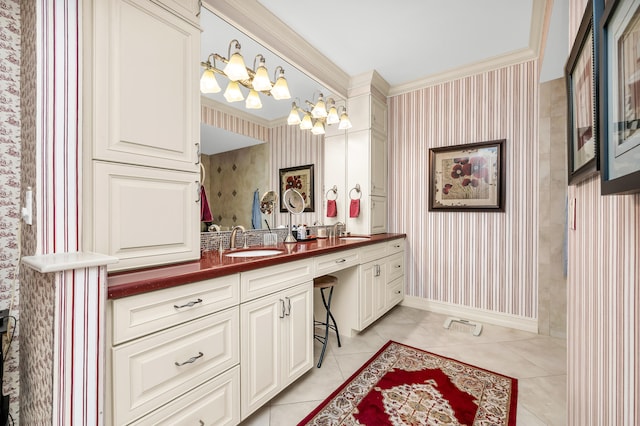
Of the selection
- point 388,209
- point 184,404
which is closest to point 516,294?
point 388,209

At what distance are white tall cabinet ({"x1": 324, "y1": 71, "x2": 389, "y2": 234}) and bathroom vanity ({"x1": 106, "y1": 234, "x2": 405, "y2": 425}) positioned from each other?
1200 mm

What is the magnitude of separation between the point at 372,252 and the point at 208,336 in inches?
68.6

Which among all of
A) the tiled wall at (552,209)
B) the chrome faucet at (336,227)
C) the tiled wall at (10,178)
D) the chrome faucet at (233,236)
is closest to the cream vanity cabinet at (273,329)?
the chrome faucet at (233,236)

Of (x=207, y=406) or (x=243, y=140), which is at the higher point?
(x=243, y=140)

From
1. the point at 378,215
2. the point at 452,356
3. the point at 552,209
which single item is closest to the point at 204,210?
the point at 378,215

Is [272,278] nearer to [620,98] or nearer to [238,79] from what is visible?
[238,79]

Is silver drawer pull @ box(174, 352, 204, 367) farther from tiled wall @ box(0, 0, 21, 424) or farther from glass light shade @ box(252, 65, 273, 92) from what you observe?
glass light shade @ box(252, 65, 273, 92)

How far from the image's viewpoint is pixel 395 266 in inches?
122

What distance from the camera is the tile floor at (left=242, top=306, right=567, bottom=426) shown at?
1606 millimetres

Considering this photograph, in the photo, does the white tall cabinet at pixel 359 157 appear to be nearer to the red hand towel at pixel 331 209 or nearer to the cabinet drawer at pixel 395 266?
the red hand towel at pixel 331 209

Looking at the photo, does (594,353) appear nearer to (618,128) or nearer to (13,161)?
(618,128)

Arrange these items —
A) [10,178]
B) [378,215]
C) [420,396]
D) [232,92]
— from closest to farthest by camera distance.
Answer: [10,178] → [420,396] → [232,92] → [378,215]

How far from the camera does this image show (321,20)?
2.21m

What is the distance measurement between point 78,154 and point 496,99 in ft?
11.2
